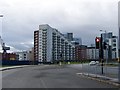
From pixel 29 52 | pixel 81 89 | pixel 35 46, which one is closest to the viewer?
pixel 81 89

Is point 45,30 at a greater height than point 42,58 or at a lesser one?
greater

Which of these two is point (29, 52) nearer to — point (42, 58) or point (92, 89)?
point (42, 58)

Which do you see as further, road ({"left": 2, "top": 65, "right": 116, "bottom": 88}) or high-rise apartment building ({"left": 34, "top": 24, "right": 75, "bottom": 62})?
high-rise apartment building ({"left": 34, "top": 24, "right": 75, "bottom": 62})

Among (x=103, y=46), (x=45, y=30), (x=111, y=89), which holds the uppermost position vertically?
(x=45, y=30)

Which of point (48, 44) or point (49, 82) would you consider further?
point (48, 44)

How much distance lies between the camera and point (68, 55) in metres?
177

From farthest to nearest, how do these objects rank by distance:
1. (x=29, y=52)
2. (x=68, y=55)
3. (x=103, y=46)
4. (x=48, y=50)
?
(x=29, y=52)
(x=68, y=55)
(x=48, y=50)
(x=103, y=46)

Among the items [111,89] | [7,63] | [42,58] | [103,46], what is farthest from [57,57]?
[111,89]

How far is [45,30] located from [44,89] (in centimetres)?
13956

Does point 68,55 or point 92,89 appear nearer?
point 92,89

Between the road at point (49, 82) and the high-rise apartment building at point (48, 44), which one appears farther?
the high-rise apartment building at point (48, 44)

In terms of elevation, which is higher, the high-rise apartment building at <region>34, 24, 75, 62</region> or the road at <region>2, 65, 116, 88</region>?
the high-rise apartment building at <region>34, 24, 75, 62</region>

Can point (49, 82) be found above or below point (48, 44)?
below

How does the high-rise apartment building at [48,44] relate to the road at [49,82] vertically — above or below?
above
